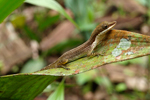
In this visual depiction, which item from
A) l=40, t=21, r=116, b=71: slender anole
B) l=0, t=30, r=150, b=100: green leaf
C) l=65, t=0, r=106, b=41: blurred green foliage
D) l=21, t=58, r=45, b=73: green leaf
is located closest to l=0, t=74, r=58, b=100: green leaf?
l=0, t=30, r=150, b=100: green leaf

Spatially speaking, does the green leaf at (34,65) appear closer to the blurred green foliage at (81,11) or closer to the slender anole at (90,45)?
the blurred green foliage at (81,11)

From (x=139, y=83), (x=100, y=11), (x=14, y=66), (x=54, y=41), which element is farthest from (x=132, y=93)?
(x=100, y=11)

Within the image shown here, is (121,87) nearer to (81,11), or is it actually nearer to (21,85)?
(81,11)

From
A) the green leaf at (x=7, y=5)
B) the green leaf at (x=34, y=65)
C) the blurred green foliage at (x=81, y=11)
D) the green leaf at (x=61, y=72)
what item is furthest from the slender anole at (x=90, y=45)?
the green leaf at (x=34, y=65)

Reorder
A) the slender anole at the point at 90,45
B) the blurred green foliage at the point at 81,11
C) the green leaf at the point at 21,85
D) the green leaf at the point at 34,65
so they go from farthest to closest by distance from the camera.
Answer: the green leaf at the point at 34,65, the blurred green foliage at the point at 81,11, the slender anole at the point at 90,45, the green leaf at the point at 21,85

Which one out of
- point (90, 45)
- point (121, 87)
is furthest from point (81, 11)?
point (121, 87)

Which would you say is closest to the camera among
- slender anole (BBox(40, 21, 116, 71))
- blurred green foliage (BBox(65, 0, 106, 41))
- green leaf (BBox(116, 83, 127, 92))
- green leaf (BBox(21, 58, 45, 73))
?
slender anole (BBox(40, 21, 116, 71))

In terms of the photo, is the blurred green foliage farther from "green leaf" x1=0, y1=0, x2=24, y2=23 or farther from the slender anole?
"green leaf" x1=0, y1=0, x2=24, y2=23

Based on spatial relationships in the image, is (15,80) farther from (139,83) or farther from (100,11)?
(100,11)
